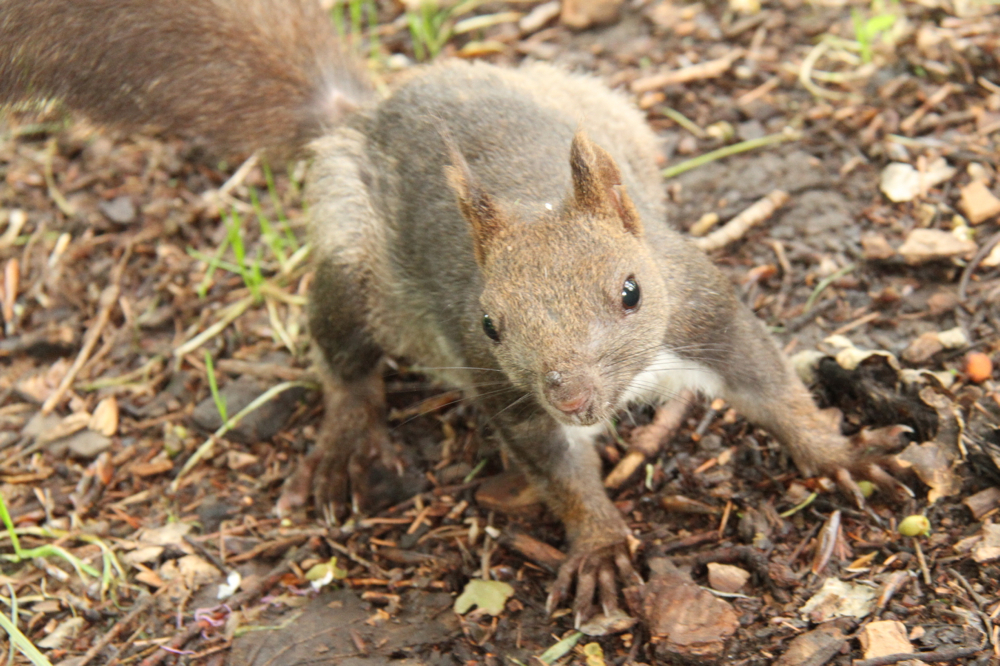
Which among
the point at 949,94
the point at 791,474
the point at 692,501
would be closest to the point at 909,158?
the point at 949,94

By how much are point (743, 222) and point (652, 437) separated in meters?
1.51

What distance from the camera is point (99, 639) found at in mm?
4223

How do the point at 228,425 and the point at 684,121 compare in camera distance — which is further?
the point at 684,121

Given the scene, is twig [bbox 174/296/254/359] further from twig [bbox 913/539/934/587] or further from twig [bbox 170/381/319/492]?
twig [bbox 913/539/934/587]

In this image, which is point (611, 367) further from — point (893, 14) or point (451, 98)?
point (893, 14)

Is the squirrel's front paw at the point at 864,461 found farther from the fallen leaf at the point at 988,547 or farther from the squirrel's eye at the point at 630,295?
the squirrel's eye at the point at 630,295

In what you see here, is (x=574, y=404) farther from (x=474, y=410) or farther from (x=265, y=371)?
(x=265, y=371)

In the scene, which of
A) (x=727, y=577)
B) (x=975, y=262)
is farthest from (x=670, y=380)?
(x=975, y=262)

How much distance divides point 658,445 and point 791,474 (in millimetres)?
608

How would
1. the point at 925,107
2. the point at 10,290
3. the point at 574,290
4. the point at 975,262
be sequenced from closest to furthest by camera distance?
the point at 574,290 → the point at 975,262 → the point at 925,107 → the point at 10,290

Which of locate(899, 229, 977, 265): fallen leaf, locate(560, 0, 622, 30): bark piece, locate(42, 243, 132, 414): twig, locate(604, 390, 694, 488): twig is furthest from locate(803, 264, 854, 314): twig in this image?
locate(42, 243, 132, 414): twig

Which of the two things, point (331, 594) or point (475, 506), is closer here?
point (331, 594)

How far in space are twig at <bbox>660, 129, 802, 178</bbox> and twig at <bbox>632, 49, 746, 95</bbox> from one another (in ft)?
2.50

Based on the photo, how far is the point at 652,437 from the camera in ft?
14.8
